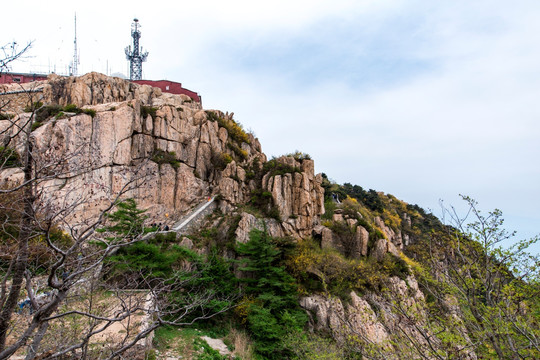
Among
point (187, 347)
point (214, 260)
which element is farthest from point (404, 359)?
point (214, 260)

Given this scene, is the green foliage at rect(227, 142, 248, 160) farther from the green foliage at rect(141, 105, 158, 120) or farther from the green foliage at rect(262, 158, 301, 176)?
the green foliage at rect(141, 105, 158, 120)

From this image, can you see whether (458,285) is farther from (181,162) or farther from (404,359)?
(181,162)

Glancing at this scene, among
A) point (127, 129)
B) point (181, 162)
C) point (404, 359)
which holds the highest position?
point (127, 129)

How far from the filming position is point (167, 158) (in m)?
22.4

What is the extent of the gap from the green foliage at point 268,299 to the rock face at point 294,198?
4.17 m

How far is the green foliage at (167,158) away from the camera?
72.6 ft

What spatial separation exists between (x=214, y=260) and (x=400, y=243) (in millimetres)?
21155

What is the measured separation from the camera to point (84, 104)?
2470 centimetres

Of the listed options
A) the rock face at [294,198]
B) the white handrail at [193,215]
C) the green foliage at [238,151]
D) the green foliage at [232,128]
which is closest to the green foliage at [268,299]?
the white handrail at [193,215]

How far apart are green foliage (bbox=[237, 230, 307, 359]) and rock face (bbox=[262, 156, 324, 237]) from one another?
13.7ft

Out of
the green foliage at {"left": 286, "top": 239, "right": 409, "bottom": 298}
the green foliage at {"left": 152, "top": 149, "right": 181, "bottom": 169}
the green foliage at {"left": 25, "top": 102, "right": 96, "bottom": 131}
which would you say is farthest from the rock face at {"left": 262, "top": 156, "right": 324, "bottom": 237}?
the green foliage at {"left": 25, "top": 102, "right": 96, "bottom": 131}

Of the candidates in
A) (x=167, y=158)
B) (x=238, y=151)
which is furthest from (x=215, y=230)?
(x=238, y=151)

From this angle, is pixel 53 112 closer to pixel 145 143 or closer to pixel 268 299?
pixel 145 143

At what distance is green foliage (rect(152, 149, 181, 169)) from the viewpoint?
72.6ft
